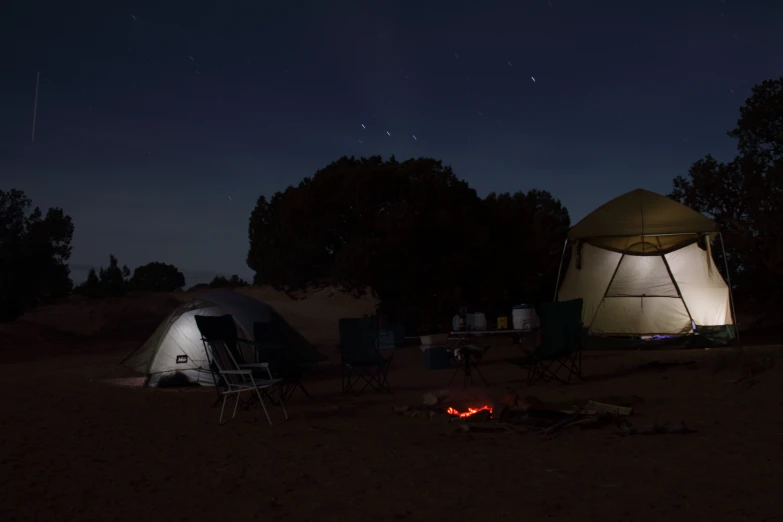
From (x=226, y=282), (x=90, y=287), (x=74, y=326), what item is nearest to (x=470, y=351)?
(x=74, y=326)

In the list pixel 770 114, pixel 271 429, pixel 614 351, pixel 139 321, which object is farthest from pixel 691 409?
pixel 139 321

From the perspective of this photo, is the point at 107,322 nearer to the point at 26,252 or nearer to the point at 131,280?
the point at 26,252

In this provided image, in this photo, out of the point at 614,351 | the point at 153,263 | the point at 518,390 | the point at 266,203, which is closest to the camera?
the point at 518,390

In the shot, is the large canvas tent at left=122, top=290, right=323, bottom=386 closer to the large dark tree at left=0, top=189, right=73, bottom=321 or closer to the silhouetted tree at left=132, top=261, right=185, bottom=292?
the large dark tree at left=0, top=189, right=73, bottom=321

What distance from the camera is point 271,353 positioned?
22.9ft

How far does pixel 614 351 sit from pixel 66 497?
8.83 m

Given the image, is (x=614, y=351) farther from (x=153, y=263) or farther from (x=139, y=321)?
(x=153, y=263)

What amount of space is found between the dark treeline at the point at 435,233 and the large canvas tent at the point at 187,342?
5465 mm

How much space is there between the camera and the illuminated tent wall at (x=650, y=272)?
1054 centimetres

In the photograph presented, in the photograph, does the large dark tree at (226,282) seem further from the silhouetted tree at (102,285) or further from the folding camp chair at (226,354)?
the folding camp chair at (226,354)

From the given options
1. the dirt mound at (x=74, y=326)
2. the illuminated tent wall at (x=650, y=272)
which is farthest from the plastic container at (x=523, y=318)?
the dirt mound at (x=74, y=326)

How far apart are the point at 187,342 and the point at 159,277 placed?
1217 inches

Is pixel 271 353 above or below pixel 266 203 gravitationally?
below

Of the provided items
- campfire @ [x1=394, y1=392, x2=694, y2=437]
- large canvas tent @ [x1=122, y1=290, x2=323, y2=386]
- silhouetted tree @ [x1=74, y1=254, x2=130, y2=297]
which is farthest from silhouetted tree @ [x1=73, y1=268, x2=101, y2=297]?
campfire @ [x1=394, y1=392, x2=694, y2=437]
